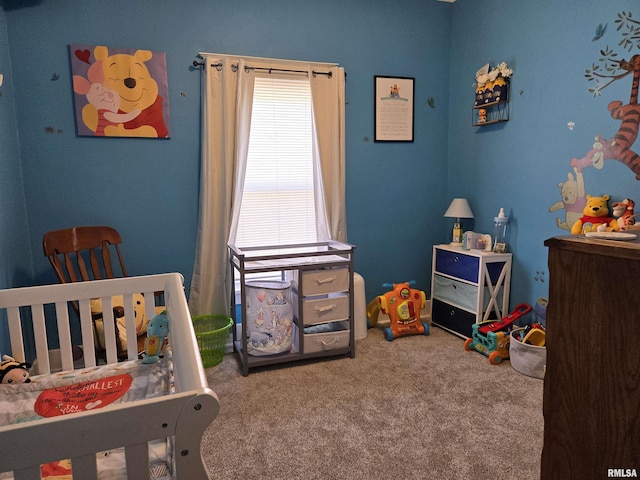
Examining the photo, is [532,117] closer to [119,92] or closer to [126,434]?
[119,92]

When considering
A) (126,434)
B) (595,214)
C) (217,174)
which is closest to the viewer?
(126,434)

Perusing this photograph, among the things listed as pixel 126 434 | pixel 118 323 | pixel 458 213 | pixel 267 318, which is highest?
pixel 458 213

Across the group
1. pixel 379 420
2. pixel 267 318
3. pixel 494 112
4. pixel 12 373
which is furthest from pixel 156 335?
pixel 494 112

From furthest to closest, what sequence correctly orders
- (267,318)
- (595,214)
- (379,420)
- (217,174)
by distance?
(217,174), (267,318), (595,214), (379,420)

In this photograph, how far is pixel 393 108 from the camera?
3.21 meters

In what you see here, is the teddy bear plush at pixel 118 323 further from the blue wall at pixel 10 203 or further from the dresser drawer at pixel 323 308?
the dresser drawer at pixel 323 308

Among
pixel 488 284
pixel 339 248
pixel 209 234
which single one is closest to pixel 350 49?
pixel 339 248

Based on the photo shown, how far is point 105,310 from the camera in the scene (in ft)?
5.46

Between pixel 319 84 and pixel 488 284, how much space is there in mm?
1763

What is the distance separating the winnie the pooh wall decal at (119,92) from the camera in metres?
2.48

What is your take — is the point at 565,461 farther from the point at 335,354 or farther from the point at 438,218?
the point at 438,218

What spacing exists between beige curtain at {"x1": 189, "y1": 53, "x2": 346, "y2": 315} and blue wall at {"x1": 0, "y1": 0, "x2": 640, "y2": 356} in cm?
11

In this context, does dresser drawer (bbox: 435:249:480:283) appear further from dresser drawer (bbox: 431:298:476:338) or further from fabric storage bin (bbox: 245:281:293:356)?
fabric storage bin (bbox: 245:281:293:356)

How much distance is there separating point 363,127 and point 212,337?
1.82 meters
